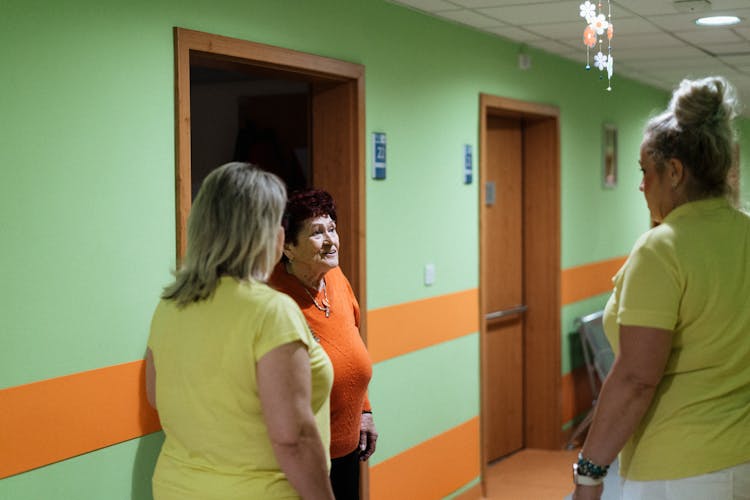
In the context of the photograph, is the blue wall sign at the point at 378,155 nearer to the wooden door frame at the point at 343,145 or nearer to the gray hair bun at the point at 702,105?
the wooden door frame at the point at 343,145

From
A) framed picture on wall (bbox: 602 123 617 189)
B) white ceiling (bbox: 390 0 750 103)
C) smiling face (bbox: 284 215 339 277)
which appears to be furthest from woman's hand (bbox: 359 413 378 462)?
framed picture on wall (bbox: 602 123 617 189)

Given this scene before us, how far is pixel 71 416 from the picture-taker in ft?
8.25

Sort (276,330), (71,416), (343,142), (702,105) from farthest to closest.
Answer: (343,142) < (71,416) < (702,105) < (276,330)

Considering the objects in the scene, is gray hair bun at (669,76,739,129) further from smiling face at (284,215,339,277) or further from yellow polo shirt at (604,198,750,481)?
smiling face at (284,215,339,277)

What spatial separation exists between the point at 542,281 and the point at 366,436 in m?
2.98

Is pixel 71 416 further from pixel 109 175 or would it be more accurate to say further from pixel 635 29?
pixel 635 29

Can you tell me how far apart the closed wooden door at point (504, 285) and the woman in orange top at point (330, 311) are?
8.04 ft

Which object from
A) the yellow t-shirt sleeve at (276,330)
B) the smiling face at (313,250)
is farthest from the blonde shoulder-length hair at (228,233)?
the smiling face at (313,250)

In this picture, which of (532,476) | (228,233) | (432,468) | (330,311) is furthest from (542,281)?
(228,233)

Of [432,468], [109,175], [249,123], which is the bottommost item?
[432,468]

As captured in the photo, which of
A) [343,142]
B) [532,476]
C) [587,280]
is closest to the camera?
[343,142]

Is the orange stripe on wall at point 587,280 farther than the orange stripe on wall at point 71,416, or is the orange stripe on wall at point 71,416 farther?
the orange stripe on wall at point 587,280

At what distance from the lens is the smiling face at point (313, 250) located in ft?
9.80

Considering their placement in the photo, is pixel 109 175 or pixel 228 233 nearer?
pixel 228 233
